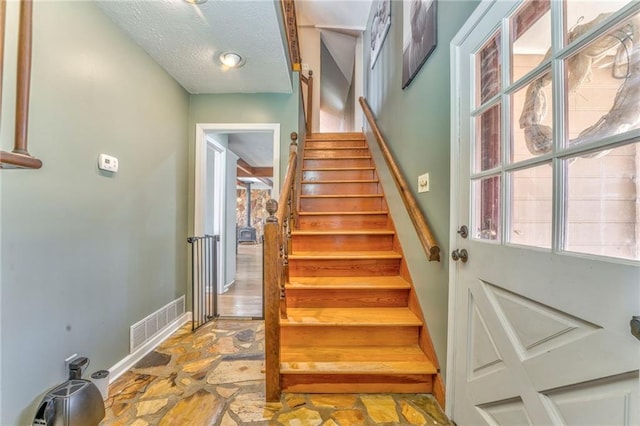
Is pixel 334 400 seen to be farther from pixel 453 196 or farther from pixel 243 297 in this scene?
pixel 243 297

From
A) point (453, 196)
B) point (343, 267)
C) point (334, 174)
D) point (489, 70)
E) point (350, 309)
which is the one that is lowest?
point (350, 309)

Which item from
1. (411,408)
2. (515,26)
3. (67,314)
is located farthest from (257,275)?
(515,26)

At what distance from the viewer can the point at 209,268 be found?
9.19 ft

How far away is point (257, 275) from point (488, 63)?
14.9 ft

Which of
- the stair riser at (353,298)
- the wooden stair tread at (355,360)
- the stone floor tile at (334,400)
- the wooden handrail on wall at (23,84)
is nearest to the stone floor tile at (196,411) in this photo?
the wooden stair tread at (355,360)

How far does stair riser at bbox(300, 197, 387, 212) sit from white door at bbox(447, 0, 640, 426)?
1.56 metres

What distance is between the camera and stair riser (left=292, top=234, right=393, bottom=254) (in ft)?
7.94

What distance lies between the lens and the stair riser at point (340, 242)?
2420 millimetres

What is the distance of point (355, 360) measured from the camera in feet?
5.21

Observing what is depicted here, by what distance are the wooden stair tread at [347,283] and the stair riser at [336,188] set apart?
4.08 feet

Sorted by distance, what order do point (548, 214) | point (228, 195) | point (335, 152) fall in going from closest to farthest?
point (548, 214) < point (335, 152) < point (228, 195)

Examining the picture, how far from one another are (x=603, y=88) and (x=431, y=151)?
920mm

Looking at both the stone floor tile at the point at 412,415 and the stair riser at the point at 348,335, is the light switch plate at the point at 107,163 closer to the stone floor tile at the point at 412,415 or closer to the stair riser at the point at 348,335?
the stair riser at the point at 348,335

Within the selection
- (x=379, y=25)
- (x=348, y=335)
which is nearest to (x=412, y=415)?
(x=348, y=335)
